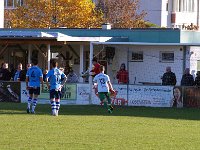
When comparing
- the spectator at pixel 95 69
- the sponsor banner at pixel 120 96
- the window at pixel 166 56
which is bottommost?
the sponsor banner at pixel 120 96

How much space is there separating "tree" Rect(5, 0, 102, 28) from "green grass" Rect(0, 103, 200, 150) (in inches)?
1372

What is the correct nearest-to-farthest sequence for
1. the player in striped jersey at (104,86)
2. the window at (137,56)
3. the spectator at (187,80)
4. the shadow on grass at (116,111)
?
the shadow on grass at (116,111)
the player in striped jersey at (104,86)
the spectator at (187,80)
the window at (137,56)

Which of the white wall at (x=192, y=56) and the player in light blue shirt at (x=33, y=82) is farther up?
the white wall at (x=192, y=56)

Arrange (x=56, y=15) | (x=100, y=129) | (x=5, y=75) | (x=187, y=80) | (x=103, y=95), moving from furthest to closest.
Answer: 1. (x=56, y=15)
2. (x=5, y=75)
3. (x=187, y=80)
4. (x=103, y=95)
5. (x=100, y=129)

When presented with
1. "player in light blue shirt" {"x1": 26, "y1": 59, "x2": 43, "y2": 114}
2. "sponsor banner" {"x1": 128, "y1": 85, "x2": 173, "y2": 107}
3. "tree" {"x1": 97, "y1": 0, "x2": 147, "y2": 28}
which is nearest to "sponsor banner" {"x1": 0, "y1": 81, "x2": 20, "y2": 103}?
"sponsor banner" {"x1": 128, "y1": 85, "x2": 173, "y2": 107}

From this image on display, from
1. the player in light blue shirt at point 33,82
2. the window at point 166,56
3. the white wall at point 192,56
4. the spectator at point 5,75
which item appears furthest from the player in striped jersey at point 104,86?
the window at point 166,56

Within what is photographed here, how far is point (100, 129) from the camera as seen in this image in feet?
72.4

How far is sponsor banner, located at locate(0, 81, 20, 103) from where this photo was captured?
35.2m

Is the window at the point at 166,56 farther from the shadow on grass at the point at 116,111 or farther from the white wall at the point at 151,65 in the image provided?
the shadow on grass at the point at 116,111

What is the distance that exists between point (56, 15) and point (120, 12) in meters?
8.85

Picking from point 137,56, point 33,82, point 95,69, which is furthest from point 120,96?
point 137,56

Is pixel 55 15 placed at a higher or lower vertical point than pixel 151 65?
higher

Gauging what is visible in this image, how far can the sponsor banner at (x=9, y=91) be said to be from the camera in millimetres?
35156

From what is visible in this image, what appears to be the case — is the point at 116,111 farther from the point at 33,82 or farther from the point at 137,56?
the point at 137,56
